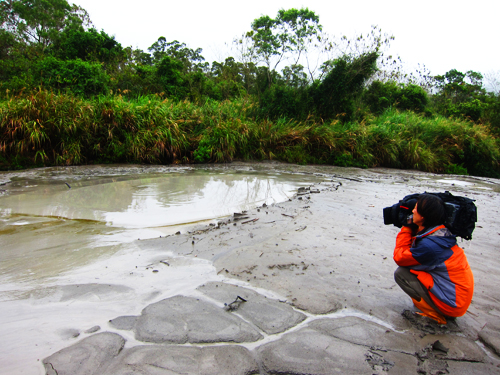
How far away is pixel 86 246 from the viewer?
3156mm

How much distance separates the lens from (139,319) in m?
1.98

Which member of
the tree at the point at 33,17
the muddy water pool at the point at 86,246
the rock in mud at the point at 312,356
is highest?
the tree at the point at 33,17

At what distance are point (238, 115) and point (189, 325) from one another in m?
10.2

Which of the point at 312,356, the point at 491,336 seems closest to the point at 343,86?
the point at 491,336

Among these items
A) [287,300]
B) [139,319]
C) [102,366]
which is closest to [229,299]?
[287,300]

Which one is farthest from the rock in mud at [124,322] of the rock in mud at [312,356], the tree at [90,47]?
the tree at [90,47]


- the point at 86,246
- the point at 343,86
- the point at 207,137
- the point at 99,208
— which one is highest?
the point at 343,86

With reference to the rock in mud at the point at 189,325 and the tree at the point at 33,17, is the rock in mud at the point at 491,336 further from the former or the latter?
the tree at the point at 33,17

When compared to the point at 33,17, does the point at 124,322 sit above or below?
below

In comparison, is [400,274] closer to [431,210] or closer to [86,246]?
[431,210]

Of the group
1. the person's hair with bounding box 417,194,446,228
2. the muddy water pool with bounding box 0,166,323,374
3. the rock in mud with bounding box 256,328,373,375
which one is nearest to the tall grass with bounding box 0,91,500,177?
the muddy water pool with bounding box 0,166,323,374

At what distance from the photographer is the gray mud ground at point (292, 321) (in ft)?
5.40

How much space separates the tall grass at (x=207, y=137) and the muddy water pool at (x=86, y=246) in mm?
1837

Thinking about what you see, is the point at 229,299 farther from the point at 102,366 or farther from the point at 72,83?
the point at 72,83
